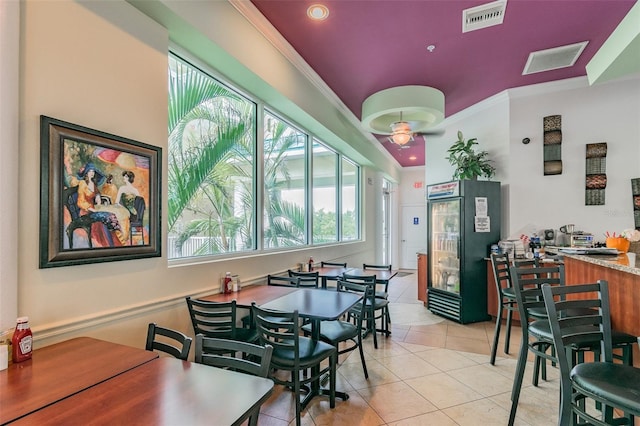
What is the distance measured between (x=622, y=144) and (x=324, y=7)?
4.56 m

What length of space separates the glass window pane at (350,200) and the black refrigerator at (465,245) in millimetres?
2086

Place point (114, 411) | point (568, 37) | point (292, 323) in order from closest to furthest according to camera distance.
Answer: point (114, 411)
point (292, 323)
point (568, 37)

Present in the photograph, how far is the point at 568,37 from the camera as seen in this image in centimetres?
364

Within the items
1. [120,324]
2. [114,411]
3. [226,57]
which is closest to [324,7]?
[226,57]

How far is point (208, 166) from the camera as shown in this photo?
10.5ft

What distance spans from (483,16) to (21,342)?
427 centimetres

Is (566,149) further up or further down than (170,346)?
further up

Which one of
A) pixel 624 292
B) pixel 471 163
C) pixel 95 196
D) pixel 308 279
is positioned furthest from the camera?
pixel 471 163

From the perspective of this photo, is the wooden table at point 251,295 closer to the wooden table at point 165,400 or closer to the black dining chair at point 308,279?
the black dining chair at point 308,279

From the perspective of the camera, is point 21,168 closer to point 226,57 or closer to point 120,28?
point 120,28

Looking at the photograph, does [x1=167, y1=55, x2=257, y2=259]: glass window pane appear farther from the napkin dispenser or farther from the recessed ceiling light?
the napkin dispenser

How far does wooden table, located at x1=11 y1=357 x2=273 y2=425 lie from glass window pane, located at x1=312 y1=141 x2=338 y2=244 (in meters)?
4.13

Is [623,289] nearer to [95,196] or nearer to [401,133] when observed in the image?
[401,133]

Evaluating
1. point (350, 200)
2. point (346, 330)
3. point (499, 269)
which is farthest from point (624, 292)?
point (350, 200)
